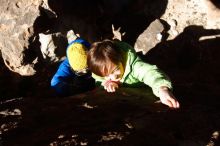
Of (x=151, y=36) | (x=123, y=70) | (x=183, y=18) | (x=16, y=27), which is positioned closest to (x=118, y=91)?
(x=123, y=70)

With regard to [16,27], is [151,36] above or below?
below

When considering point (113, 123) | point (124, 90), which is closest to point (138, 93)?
point (124, 90)

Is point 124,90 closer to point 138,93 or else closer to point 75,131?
point 138,93

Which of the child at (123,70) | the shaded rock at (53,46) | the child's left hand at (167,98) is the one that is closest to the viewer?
the child's left hand at (167,98)

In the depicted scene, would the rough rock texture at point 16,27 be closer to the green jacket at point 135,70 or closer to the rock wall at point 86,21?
the rock wall at point 86,21

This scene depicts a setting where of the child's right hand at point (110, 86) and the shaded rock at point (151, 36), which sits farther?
the shaded rock at point (151, 36)

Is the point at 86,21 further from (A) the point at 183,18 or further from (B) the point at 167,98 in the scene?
(B) the point at 167,98

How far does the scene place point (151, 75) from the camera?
2529 millimetres

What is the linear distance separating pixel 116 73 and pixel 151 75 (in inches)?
10.3

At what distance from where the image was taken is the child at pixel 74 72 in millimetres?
2943

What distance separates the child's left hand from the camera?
7.39ft

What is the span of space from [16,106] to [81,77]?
3.27 feet

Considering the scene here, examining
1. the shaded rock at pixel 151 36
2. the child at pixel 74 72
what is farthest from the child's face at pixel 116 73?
the shaded rock at pixel 151 36

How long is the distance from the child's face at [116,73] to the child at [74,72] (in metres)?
0.34
